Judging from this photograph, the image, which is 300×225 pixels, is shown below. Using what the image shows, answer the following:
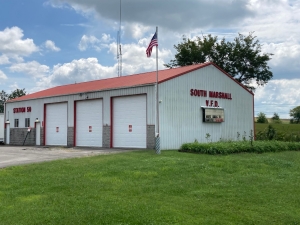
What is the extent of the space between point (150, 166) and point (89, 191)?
3963 millimetres

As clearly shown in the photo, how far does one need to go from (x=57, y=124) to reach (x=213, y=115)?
39.5 ft

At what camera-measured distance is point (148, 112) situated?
21.9m

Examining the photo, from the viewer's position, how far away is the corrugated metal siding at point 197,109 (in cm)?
2191

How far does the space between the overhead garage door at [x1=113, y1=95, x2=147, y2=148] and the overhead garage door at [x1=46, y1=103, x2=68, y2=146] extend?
18.7 ft

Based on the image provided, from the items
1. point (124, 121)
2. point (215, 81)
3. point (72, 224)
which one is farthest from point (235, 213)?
point (215, 81)

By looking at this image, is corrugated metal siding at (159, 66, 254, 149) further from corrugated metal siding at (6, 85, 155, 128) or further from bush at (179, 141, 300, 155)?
bush at (179, 141, 300, 155)

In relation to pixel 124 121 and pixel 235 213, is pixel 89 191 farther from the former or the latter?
pixel 124 121

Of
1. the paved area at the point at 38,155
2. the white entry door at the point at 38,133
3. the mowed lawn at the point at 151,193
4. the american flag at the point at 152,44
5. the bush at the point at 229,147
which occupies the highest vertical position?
the american flag at the point at 152,44

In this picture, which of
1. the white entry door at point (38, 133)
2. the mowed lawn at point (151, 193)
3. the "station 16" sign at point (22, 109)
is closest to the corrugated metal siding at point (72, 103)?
the "station 16" sign at point (22, 109)

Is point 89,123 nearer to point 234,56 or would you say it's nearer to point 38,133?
point 38,133

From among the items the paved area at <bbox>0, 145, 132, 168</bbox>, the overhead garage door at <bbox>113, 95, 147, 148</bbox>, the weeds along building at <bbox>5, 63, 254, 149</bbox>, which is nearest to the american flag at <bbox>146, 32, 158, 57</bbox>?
the weeds along building at <bbox>5, 63, 254, 149</bbox>

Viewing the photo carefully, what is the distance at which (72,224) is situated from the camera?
6.82 meters

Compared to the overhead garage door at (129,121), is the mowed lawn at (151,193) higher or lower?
lower

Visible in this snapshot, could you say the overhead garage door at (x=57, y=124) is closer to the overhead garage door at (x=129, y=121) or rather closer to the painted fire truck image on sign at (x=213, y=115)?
the overhead garage door at (x=129, y=121)
